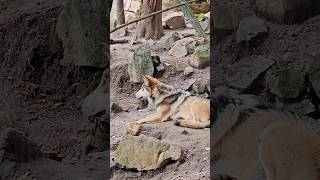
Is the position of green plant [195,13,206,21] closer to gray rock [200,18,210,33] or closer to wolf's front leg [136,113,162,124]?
gray rock [200,18,210,33]

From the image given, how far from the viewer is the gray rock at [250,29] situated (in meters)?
4.74

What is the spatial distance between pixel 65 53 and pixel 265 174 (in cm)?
306

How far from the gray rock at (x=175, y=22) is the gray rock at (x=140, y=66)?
1.55 m

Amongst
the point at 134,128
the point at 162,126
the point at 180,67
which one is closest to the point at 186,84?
the point at 180,67

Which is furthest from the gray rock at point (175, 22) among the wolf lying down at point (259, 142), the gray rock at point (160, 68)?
the wolf lying down at point (259, 142)

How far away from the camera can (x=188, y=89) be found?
5227 millimetres

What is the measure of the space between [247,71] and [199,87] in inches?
33.2

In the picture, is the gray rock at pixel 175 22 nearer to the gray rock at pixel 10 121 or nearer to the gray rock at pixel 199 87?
the gray rock at pixel 199 87

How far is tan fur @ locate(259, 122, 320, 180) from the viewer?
242 centimetres

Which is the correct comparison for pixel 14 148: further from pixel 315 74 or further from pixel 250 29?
pixel 250 29

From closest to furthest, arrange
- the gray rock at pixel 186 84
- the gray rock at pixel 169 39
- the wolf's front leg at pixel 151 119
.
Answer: the wolf's front leg at pixel 151 119 < the gray rock at pixel 186 84 < the gray rock at pixel 169 39

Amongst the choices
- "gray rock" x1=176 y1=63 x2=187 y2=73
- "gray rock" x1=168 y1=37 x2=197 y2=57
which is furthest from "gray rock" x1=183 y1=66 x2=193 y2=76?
"gray rock" x1=168 y1=37 x2=197 y2=57

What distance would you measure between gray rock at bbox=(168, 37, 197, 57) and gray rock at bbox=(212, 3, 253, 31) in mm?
751

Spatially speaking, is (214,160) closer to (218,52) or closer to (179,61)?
(218,52)
